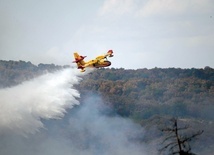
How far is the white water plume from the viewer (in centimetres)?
9762

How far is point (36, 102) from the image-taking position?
104m

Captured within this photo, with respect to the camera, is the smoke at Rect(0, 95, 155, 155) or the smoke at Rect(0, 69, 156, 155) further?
the smoke at Rect(0, 95, 155, 155)

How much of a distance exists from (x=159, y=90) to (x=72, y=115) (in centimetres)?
7755

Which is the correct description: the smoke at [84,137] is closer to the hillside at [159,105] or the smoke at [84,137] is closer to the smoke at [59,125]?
the smoke at [59,125]

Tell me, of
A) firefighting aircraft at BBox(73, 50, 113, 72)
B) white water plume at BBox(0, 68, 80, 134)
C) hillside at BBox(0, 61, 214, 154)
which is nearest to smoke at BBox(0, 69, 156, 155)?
white water plume at BBox(0, 68, 80, 134)

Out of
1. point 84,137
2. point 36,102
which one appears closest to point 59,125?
point 84,137

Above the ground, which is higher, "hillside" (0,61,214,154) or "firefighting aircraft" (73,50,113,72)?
"firefighting aircraft" (73,50,113,72)

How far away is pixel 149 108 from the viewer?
162875 millimetres

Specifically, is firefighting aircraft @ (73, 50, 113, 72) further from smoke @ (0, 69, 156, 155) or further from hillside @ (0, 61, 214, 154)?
hillside @ (0, 61, 214, 154)

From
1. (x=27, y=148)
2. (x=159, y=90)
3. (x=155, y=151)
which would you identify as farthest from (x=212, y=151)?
(x=159, y=90)

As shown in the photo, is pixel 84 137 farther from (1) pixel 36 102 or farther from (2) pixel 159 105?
(2) pixel 159 105

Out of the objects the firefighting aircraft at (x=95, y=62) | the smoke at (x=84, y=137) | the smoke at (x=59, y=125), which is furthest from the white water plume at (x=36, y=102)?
the firefighting aircraft at (x=95, y=62)

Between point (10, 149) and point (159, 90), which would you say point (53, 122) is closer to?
point (10, 149)

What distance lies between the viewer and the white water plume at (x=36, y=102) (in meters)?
97.6
